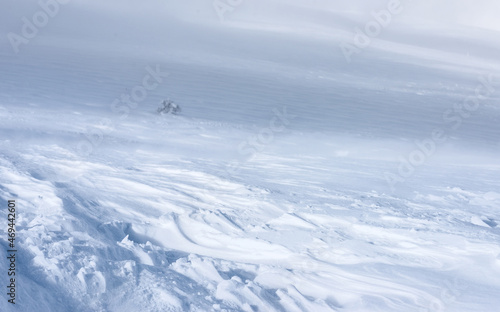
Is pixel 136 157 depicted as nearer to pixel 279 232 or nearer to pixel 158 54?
pixel 279 232

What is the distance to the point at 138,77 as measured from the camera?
1489 cm

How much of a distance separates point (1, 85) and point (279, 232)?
8.73m

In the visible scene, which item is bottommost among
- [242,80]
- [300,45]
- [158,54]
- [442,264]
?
[442,264]

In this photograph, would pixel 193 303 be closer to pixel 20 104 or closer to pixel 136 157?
pixel 136 157

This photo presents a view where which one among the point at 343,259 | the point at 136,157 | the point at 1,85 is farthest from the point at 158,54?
the point at 343,259

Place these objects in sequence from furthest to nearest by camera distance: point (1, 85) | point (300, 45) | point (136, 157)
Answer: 1. point (300, 45)
2. point (1, 85)
3. point (136, 157)

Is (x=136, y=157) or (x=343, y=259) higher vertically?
(x=136, y=157)

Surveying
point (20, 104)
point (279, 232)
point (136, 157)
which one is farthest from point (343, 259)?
point (20, 104)

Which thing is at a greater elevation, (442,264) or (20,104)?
(20,104)

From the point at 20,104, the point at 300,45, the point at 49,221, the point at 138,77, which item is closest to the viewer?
the point at 49,221

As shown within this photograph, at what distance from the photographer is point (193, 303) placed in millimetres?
3453

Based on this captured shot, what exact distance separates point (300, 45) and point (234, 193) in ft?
91.2

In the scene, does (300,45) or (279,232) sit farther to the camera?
(300,45)

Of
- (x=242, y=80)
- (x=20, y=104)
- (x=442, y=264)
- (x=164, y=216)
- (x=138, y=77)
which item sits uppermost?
(x=242, y=80)
